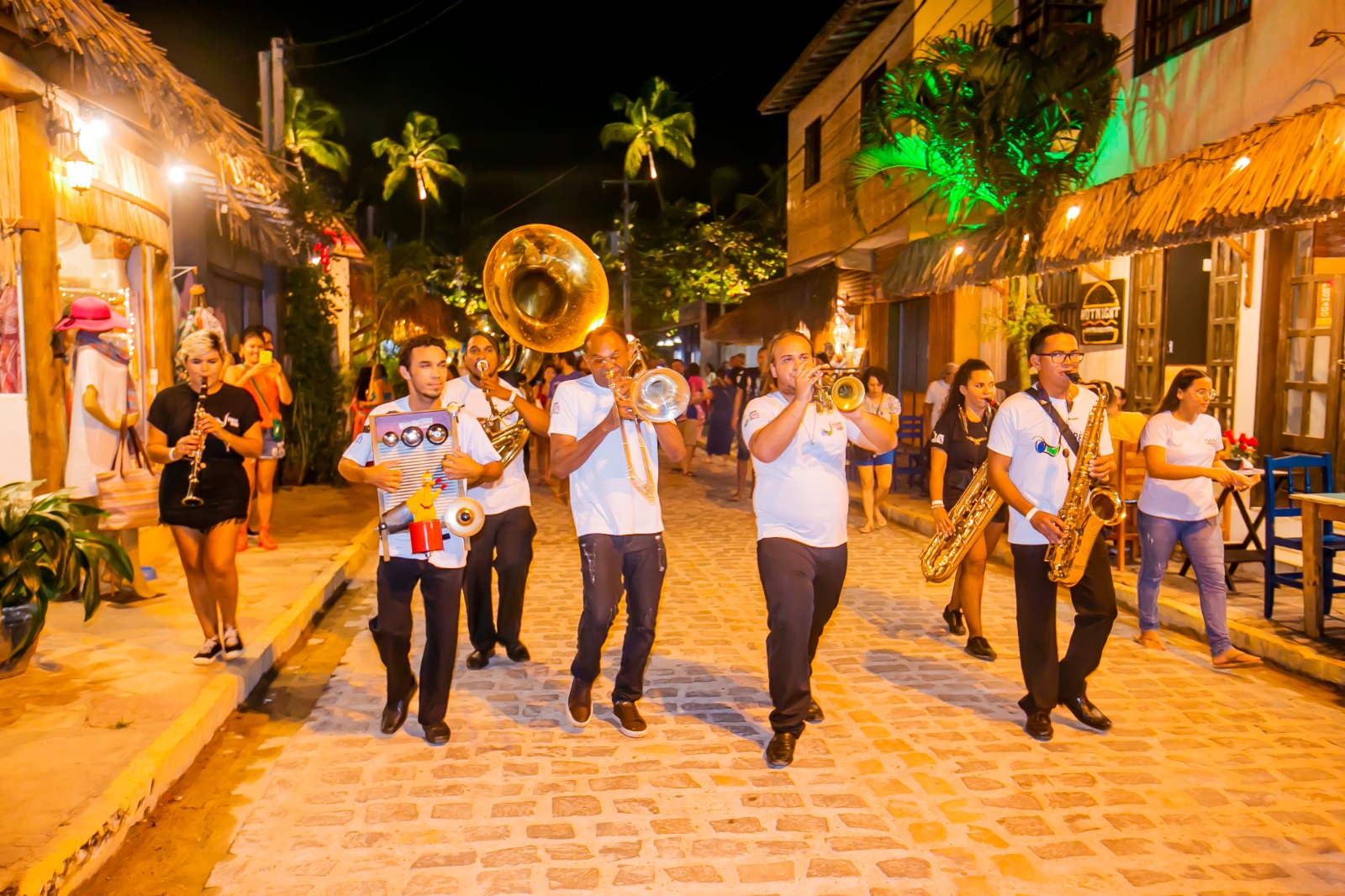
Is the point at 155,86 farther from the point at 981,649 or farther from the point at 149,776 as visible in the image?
the point at 981,649

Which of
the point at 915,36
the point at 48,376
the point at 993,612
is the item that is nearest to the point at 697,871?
the point at 993,612

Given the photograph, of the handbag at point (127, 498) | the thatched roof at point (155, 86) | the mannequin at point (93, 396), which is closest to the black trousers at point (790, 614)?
the handbag at point (127, 498)

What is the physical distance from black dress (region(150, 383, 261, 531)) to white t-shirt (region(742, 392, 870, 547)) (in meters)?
3.24

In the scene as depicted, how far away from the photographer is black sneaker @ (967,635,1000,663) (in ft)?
22.2

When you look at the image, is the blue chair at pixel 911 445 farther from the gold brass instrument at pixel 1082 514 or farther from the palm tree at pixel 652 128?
the palm tree at pixel 652 128

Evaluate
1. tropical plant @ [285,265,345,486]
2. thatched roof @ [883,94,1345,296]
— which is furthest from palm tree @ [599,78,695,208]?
thatched roof @ [883,94,1345,296]

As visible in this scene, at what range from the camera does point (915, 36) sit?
17.3m

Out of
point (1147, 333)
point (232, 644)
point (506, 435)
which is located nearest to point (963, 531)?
point (506, 435)

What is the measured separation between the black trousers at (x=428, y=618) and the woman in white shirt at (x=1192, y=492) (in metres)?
4.47

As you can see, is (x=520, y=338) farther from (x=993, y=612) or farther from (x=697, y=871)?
(x=993, y=612)

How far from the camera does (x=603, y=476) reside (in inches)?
207

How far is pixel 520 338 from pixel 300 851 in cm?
326

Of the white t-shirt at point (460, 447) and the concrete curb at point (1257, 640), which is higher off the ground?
the white t-shirt at point (460, 447)

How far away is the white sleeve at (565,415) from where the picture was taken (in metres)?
5.26
